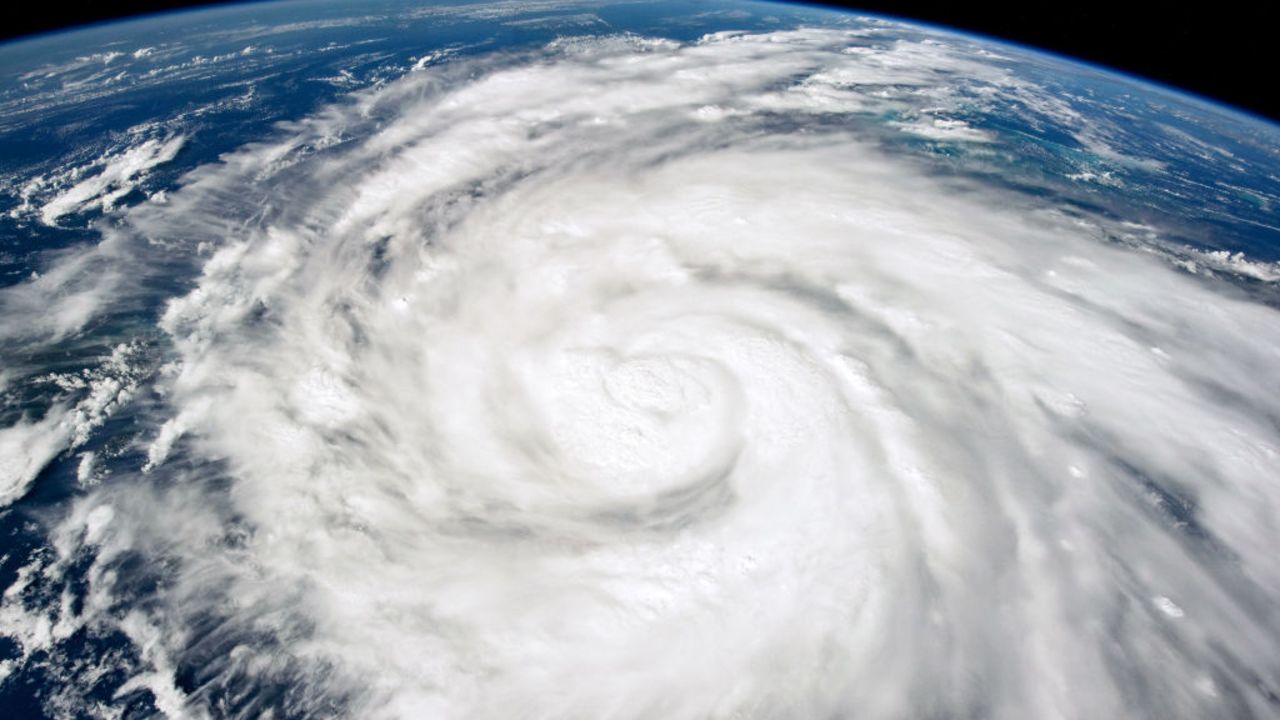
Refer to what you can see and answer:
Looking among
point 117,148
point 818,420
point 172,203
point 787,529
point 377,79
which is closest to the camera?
point 787,529

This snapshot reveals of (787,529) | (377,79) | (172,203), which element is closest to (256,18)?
(377,79)

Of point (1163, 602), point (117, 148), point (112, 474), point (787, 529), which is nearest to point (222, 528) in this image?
point (112, 474)

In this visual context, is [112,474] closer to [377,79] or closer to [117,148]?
[117,148]

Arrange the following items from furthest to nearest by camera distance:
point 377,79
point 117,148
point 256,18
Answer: point 256,18 → point 377,79 → point 117,148

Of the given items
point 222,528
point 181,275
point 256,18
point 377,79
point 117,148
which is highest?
point 256,18

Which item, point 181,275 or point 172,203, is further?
point 172,203

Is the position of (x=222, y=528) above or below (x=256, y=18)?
below

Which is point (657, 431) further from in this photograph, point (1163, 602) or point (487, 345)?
point (1163, 602)
